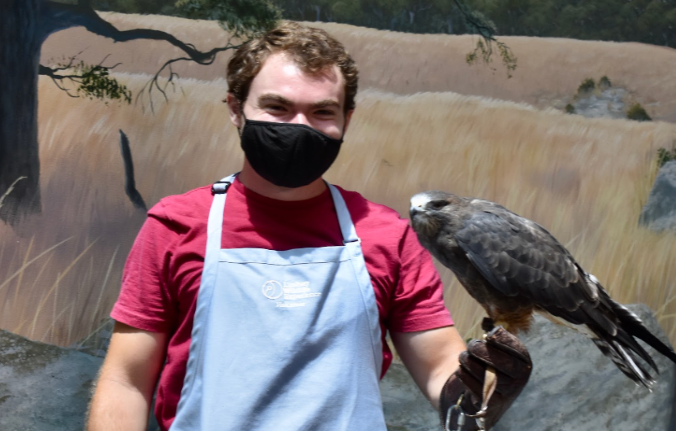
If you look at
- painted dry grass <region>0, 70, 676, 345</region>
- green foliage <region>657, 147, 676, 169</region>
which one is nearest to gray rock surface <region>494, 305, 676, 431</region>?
painted dry grass <region>0, 70, 676, 345</region>

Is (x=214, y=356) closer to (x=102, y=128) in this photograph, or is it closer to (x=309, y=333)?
(x=309, y=333)

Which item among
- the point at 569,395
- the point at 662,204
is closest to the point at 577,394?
the point at 569,395

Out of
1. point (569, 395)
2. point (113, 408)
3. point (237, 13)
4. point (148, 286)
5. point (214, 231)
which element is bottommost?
point (569, 395)

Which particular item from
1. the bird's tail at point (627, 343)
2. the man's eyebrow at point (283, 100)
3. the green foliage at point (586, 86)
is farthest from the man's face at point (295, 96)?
the green foliage at point (586, 86)

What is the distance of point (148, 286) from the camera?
131 cm

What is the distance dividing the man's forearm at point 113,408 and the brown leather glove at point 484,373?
2.17ft

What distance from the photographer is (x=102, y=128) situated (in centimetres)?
267

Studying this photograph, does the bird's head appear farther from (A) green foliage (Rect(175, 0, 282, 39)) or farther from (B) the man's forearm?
(A) green foliage (Rect(175, 0, 282, 39))

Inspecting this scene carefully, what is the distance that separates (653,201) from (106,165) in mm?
2579

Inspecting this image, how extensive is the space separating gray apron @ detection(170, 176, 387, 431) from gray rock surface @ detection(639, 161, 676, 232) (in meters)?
2.24

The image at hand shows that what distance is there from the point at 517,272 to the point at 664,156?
1760 millimetres

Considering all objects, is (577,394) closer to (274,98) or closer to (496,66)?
(496,66)

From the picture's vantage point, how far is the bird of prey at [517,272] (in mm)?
1811

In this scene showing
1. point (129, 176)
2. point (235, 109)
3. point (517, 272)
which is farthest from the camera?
point (129, 176)
